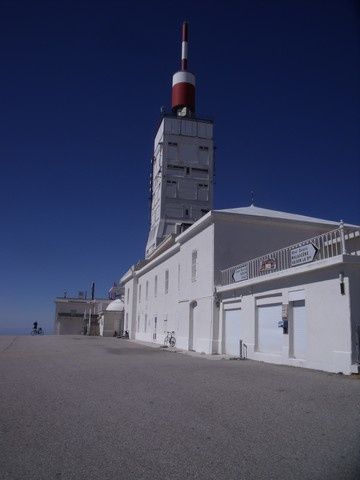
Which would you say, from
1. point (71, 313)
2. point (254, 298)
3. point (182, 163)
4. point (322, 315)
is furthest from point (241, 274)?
point (71, 313)

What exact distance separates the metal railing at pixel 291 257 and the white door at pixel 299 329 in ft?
3.96

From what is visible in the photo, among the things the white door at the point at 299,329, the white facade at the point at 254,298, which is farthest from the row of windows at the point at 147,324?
the white door at the point at 299,329

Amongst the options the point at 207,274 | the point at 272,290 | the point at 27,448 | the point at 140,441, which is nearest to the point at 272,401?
the point at 140,441

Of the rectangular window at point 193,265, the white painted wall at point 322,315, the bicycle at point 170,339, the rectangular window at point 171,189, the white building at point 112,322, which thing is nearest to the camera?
the white painted wall at point 322,315

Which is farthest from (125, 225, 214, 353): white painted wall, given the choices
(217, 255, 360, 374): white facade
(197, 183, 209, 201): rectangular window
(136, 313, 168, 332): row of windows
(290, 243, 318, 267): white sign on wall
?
(197, 183, 209, 201): rectangular window

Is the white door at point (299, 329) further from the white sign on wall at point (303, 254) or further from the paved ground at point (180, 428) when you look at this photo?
the paved ground at point (180, 428)

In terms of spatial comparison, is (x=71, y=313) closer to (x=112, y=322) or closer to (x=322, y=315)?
(x=112, y=322)

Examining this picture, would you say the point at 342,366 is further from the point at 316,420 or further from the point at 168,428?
the point at 168,428

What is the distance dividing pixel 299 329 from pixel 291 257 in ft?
6.87

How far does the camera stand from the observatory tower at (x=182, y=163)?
175 feet

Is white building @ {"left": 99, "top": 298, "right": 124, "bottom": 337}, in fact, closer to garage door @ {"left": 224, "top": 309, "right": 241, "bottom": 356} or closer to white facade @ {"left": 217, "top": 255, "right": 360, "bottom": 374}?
garage door @ {"left": 224, "top": 309, "right": 241, "bottom": 356}

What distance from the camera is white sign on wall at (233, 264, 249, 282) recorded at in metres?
17.0

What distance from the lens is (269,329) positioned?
1527 cm

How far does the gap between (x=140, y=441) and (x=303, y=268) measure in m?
9.05
